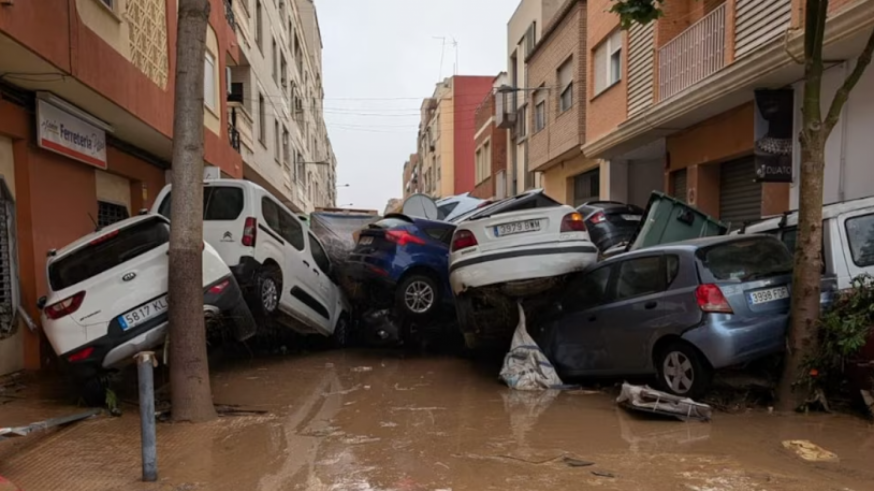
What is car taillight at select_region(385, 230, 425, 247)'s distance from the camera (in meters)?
8.44

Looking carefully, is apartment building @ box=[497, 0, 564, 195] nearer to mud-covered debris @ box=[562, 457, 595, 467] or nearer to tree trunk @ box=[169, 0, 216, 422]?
tree trunk @ box=[169, 0, 216, 422]

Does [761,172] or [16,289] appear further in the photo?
[761,172]

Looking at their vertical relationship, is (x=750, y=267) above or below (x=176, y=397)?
above

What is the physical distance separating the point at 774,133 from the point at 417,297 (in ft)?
19.6

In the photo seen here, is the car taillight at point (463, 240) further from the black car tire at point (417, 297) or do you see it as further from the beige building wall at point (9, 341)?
the beige building wall at point (9, 341)

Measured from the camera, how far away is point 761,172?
9023 mm

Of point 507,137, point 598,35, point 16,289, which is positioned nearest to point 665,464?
point 16,289

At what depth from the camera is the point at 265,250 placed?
741 cm

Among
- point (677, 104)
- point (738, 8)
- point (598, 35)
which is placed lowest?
point (677, 104)

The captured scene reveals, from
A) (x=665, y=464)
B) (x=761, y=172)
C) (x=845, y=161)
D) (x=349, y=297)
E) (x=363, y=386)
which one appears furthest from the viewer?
(x=349, y=297)

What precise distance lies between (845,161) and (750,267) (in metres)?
3.71

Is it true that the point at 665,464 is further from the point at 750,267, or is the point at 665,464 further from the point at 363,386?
the point at 363,386

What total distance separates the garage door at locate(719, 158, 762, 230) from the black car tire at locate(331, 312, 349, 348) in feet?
22.3

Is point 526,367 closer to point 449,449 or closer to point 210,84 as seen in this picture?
point 449,449
